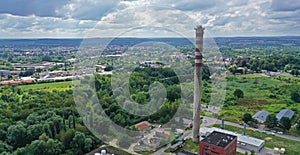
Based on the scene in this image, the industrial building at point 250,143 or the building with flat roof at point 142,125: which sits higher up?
the building with flat roof at point 142,125

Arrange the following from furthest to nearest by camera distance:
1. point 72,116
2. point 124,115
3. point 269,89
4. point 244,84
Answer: point 244,84 < point 269,89 < point 124,115 < point 72,116

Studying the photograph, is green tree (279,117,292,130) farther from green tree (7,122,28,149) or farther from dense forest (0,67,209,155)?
green tree (7,122,28,149)

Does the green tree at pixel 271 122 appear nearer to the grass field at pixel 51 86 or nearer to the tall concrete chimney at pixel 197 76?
the tall concrete chimney at pixel 197 76

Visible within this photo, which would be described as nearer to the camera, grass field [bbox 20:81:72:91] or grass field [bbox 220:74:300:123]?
grass field [bbox 220:74:300:123]

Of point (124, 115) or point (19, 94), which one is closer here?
point (124, 115)

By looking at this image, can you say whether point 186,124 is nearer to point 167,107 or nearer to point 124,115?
point 167,107

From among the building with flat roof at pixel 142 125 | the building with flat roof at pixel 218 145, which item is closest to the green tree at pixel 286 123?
the building with flat roof at pixel 218 145

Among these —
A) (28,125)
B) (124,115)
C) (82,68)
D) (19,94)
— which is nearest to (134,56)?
(82,68)

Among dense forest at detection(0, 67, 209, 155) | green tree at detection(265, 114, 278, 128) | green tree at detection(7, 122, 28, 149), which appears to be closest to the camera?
dense forest at detection(0, 67, 209, 155)

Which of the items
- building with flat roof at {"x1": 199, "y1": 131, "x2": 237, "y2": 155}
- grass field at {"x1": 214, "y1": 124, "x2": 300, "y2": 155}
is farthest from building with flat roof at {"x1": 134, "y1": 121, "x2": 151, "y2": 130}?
grass field at {"x1": 214, "y1": 124, "x2": 300, "y2": 155}
